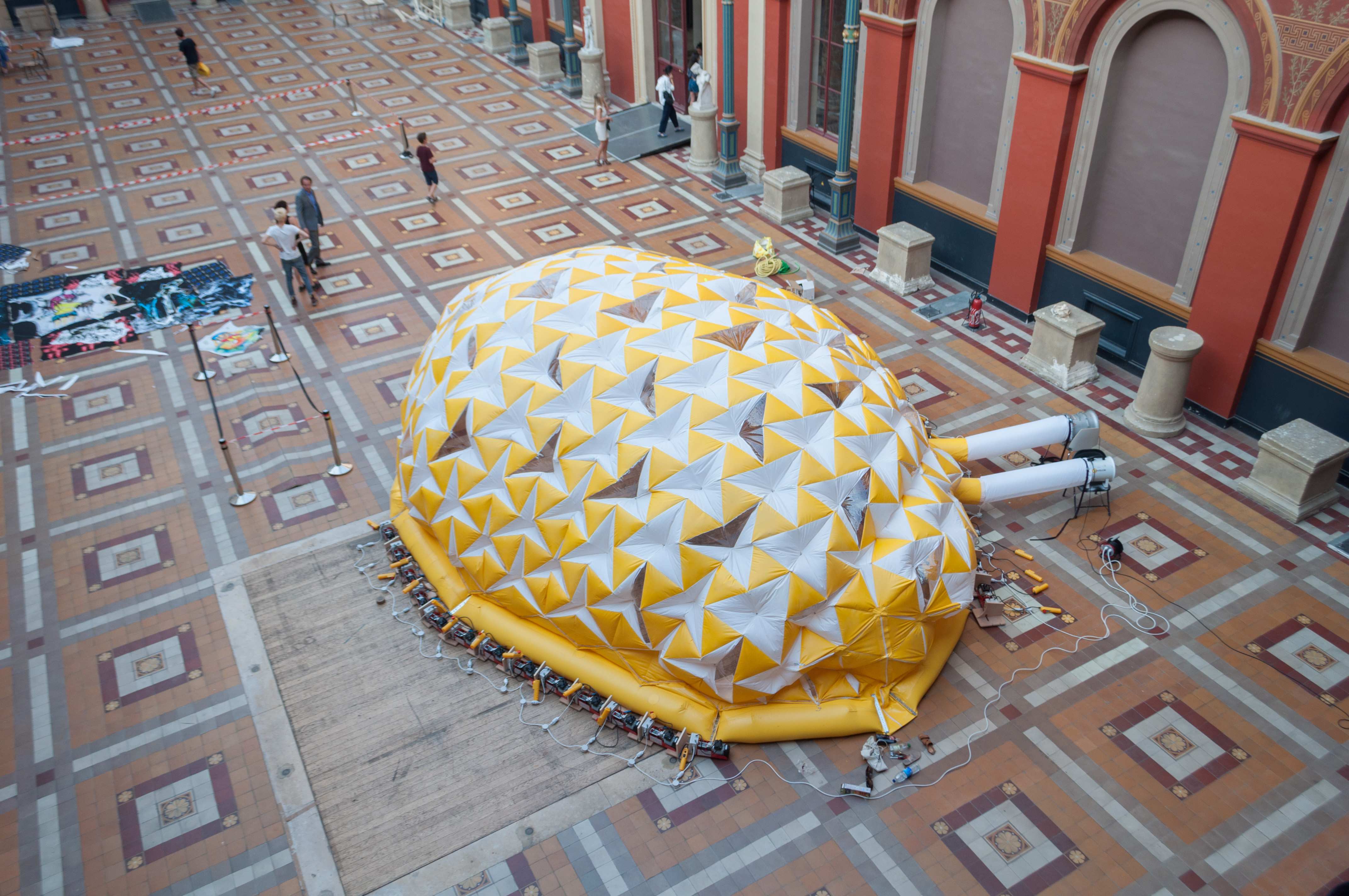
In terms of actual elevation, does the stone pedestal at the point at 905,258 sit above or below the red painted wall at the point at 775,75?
below

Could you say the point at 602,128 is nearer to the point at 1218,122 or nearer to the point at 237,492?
the point at 237,492

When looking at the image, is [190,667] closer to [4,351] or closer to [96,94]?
[4,351]

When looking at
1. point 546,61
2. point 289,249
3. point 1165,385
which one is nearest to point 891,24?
point 1165,385

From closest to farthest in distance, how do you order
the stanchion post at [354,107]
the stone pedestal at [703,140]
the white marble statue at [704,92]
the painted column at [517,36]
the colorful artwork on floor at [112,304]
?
1. the colorful artwork on floor at [112,304]
2. the white marble statue at [704,92]
3. the stone pedestal at [703,140]
4. the stanchion post at [354,107]
5. the painted column at [517,36]

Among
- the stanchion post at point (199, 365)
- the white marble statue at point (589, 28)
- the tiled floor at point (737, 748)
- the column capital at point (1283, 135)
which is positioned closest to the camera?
the tiled floor at point (737, 748)

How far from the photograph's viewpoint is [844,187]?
623 inches

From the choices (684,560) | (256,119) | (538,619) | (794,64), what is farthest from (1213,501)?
(256,119)

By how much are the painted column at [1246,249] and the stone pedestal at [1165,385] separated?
269mm

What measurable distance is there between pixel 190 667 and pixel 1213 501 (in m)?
11.1

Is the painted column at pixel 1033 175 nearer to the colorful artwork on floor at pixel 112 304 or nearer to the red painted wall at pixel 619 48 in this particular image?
the red painted wall at pixel 619 48

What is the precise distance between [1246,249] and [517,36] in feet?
66.2

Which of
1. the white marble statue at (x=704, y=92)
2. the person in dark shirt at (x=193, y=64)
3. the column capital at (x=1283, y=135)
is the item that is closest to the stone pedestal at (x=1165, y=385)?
the column capital at (x=1283, y=135)

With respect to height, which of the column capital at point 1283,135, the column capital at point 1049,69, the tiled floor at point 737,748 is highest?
the column capital at point 1049,69

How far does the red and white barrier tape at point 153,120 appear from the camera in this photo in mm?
21828
